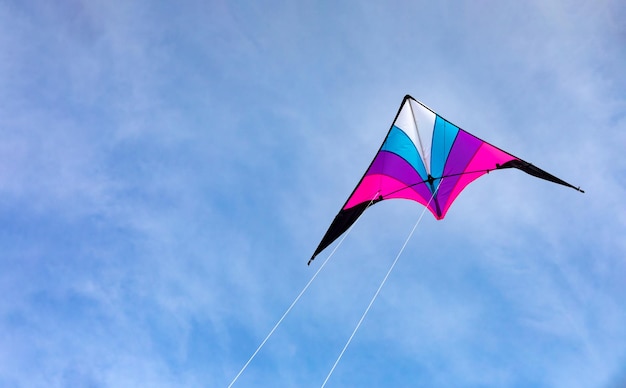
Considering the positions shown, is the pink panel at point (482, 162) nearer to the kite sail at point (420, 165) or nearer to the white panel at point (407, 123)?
the kite sail at point (420, 165)

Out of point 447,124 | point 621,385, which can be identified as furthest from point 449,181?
point 621,385

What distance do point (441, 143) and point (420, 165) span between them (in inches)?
26.3

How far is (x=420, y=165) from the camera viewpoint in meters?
8.42

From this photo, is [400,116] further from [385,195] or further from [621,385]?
[621,385]

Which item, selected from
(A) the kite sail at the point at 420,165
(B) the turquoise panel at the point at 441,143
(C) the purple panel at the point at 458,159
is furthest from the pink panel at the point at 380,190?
(B) the turquoise panel at the point at 441,143

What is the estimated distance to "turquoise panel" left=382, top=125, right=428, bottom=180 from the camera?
26.2 feet

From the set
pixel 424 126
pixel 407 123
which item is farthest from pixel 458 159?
pixel 407 123

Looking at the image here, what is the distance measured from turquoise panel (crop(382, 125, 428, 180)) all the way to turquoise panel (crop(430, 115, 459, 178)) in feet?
0.86

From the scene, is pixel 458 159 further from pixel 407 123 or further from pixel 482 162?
pixel 407 123

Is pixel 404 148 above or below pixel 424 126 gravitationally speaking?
below

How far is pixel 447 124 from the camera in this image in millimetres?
7746

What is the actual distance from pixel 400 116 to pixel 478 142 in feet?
5.47

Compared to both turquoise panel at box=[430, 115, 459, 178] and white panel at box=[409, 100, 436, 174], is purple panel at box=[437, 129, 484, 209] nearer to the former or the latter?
turquoise panel at box=[430, 115, 459, 178]

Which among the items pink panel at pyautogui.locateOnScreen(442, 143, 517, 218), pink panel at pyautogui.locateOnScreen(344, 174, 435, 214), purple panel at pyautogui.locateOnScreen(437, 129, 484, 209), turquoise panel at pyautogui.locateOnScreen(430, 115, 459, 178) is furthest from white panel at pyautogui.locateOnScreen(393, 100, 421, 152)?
pink panel at pyautogui.locateOnScreen(442, 143, 517, 218)
